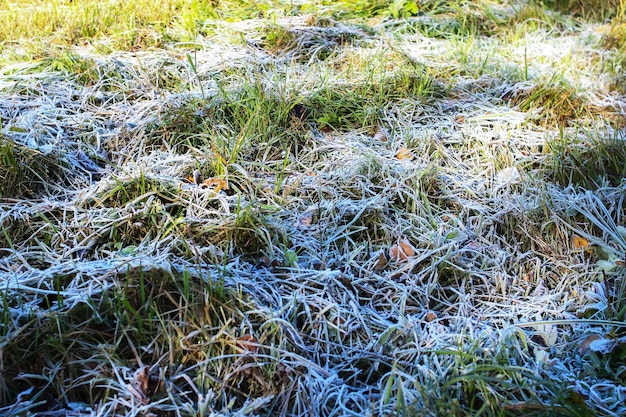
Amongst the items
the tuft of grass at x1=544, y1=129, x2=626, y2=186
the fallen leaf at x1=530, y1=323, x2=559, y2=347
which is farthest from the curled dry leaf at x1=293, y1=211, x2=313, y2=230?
the tuft of grass at x1=544, y1=129, x2=626, y2=186

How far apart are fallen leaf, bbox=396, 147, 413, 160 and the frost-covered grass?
29 mm

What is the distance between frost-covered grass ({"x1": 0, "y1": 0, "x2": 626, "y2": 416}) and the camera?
1515mm

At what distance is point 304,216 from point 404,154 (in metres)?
0.63

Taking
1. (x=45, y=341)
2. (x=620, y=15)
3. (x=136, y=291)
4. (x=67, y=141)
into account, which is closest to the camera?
(x=45, y=341)

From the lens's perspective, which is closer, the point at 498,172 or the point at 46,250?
the point at 46,250

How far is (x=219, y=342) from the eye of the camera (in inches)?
61.8

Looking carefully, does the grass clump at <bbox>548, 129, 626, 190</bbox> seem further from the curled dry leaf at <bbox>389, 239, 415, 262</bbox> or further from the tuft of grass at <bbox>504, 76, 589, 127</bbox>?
the curled dry leaf at <bbox>389, 239, 415, 262</bbox>

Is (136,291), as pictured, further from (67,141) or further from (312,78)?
(312,78)

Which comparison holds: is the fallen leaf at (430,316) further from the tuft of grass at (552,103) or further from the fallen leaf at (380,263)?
the tuft of grass at (552,103)

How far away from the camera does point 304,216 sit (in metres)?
2.13

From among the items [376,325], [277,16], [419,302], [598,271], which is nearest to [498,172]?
[598,271]

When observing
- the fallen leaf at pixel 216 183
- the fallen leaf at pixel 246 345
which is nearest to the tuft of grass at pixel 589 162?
the fallen leaf at pixel 216 183

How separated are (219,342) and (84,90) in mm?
1786

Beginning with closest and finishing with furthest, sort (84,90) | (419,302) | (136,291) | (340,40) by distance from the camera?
(136,291) < (419,302) < (84,90) < (340,40)
